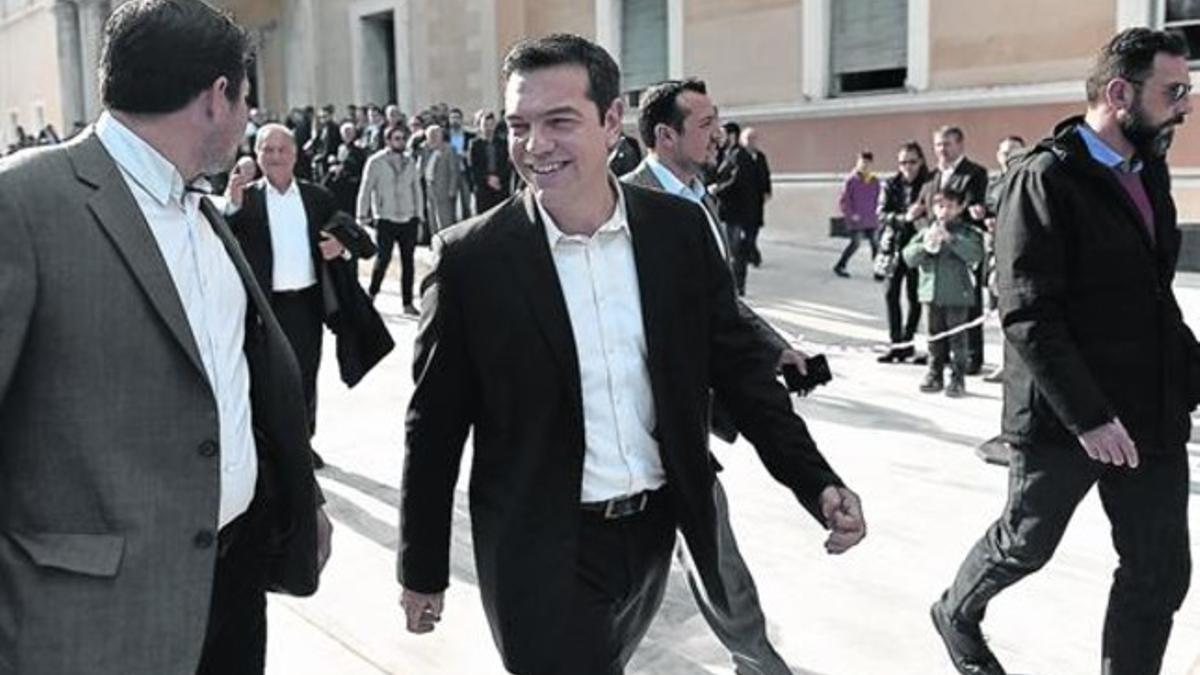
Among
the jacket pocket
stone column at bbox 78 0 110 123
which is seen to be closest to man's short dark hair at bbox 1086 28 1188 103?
the jacket pocket

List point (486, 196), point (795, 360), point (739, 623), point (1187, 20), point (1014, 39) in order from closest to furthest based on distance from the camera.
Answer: point (739, 623)
point (795, 360)
point (1187, 20)
point (1014, 39)
point (486, 196)

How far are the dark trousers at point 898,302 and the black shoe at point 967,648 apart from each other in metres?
5.62

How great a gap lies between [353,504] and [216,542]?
12.3 ft

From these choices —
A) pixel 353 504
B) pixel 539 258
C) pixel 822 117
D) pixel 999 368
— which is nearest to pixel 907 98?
pixel 822 117

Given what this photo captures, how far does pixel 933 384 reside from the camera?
8164 millimetres

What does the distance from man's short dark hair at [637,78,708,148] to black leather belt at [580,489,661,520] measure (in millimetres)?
2122

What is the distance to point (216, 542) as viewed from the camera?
86.4 inches

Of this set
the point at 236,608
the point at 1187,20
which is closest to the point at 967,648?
the point at 236,608

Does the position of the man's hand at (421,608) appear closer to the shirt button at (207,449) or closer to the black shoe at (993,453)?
the shirt button at (207,449)

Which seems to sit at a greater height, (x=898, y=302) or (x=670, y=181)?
(x=670, y=181)

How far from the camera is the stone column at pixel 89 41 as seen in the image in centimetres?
3453

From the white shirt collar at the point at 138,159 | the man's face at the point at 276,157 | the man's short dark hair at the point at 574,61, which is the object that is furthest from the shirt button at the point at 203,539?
the man's face at the point at 276,157

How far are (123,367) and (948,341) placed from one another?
6889mm

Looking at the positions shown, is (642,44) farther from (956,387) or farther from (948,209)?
(956,387)
